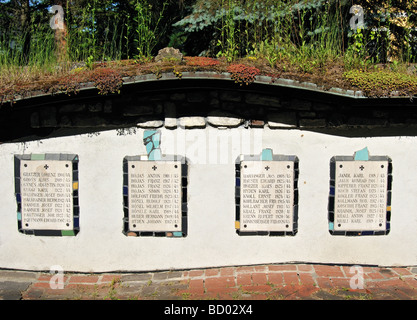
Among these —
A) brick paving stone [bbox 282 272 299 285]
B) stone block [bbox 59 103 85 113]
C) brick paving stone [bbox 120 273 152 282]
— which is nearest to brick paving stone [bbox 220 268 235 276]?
brick paving stone [bbox 282 272 299 285]

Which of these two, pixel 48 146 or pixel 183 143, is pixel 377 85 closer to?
pixel 183 143

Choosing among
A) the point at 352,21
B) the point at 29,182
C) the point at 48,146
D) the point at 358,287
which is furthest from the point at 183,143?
the point at 352,21

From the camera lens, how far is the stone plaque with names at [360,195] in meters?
4.34

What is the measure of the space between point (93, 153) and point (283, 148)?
2.35m

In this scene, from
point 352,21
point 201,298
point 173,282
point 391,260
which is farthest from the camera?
point 352,21

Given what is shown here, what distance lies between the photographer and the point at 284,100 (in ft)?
14.1

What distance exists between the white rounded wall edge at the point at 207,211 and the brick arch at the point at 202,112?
0.39 ft

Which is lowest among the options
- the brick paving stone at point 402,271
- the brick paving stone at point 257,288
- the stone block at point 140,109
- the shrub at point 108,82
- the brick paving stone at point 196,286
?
the brick paving stone at point 196,286

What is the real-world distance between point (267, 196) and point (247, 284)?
3.49ft

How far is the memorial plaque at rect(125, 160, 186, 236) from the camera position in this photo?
168 inches

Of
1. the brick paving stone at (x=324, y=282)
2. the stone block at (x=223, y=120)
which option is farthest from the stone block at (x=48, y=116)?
the brick paving stone at (x=324, y=282)

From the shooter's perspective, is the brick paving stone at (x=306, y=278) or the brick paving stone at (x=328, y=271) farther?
the brick paving stone at (x=328, y=271)

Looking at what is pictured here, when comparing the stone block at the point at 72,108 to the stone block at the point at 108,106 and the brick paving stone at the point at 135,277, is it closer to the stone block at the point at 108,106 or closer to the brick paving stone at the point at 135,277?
the stone block at the point at 108,106

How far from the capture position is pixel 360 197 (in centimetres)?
437
